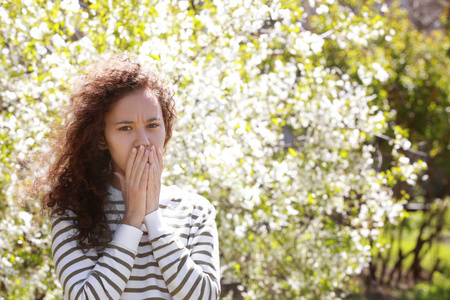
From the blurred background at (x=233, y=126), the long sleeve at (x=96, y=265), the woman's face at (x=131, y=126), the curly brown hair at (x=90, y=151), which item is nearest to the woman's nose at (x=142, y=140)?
the woman's face at (x=131, y=126)

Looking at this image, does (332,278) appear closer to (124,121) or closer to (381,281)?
(124,121)

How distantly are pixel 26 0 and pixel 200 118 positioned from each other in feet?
3.92

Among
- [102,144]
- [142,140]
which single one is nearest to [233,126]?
[102,144]

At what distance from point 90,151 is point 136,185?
0.27 metres

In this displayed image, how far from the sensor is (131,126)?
6.40ft

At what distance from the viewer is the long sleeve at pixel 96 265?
1756 mm

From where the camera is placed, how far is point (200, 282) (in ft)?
6.07

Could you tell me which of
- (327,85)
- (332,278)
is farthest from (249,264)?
(327,85)

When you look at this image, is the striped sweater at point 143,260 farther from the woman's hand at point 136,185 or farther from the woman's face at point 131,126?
the woman's face at point 131,126

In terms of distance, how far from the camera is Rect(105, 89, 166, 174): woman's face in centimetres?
194

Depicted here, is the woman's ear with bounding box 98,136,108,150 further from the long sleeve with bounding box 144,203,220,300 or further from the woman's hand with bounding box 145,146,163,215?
the long sleeve with bounding box 144,203,220,300

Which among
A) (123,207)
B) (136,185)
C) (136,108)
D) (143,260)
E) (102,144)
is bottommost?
(143,260)

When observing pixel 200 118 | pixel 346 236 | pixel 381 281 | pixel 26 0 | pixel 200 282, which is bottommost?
pixel 381 281

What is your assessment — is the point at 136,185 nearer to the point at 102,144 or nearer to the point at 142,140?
the point at 142,140
